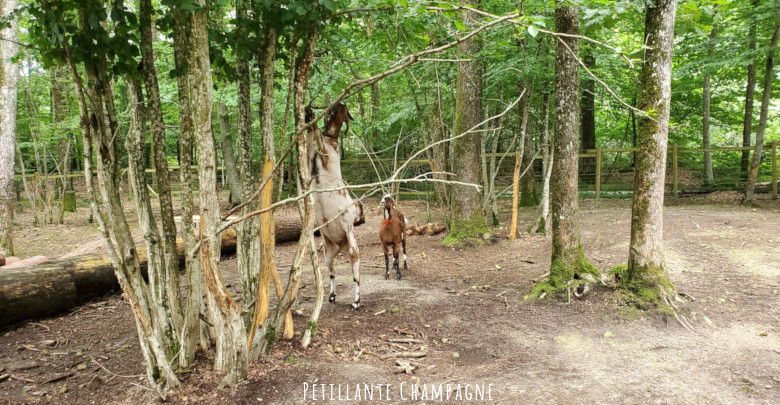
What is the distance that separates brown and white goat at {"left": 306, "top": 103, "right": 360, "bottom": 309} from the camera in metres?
4.37

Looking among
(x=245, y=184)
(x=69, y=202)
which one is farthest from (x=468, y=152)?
(x=69, y=202)

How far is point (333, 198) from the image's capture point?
15.6 ft

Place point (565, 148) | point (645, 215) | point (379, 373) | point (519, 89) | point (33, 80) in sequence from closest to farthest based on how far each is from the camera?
1. point (379, 373)
2. point (645, 215)
3. point (565, 148)
4. point (519, 89)
5. point (33, 80)

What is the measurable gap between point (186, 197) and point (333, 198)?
199cm

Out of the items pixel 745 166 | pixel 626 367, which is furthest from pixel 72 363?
pixel 745 166

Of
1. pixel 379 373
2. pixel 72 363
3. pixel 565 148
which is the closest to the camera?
pixel 379 373

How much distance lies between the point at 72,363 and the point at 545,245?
21.7ft

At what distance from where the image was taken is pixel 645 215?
4164 mm

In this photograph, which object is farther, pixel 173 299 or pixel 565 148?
pixel 565 148

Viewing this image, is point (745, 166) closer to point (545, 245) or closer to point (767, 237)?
point (767, 237)

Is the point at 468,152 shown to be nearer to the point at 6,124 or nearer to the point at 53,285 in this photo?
the point at 53,285

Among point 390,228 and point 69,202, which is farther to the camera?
point 69,202

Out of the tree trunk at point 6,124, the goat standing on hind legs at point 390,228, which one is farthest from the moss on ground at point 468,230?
the tree trunk at point 6,124

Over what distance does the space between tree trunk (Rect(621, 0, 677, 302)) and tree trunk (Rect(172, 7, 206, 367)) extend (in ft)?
12.9
